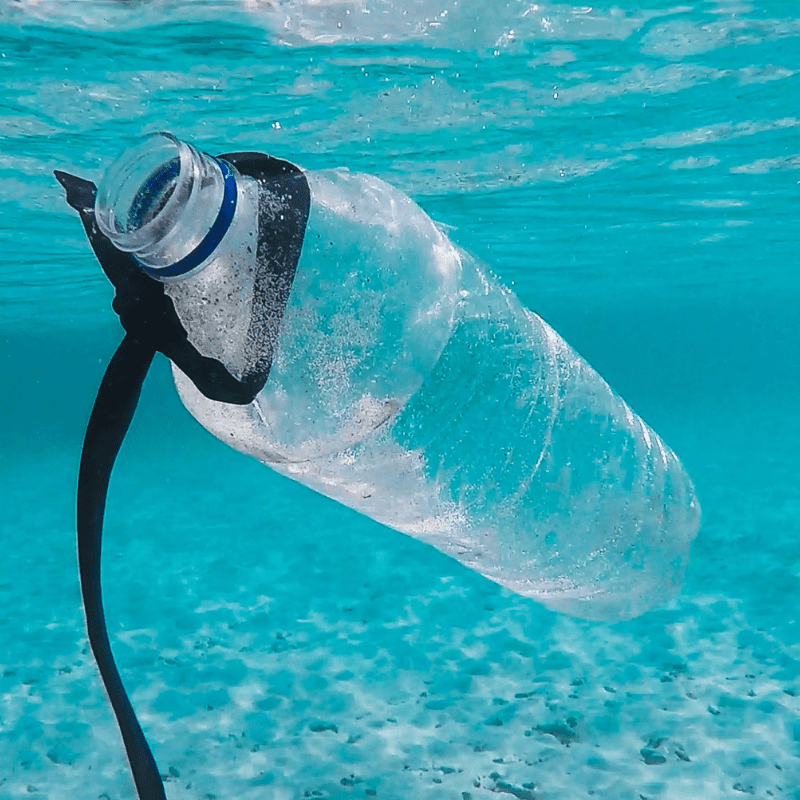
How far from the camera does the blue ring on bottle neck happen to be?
1558 millimetres

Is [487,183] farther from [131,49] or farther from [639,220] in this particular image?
[131,49]

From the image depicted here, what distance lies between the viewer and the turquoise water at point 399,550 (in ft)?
17.1

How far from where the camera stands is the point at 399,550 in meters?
10.6

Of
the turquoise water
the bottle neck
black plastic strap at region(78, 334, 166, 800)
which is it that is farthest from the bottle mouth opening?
the turquoise water

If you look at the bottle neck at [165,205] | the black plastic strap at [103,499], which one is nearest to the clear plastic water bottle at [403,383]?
the bottle neck at [165,205]

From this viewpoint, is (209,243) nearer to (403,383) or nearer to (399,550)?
(403,383)

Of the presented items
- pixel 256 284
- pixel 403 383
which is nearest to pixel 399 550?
pixel 403 383

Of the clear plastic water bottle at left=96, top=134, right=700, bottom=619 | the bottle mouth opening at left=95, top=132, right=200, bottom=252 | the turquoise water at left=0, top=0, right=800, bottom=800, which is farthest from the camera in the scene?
the turquoise water at left=0, top=0, right=800, bottom=800

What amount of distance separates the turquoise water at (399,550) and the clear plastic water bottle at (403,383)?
1.80 metres

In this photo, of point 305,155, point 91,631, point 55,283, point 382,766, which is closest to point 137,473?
point 55,283

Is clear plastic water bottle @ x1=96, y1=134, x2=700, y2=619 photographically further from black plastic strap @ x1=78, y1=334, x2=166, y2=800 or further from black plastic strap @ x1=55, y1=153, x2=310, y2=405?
black plastic strap @ x1=78, y1=334, x2=166, y2=800

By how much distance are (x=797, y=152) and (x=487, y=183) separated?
5598mm

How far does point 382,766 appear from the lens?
5.07 meters

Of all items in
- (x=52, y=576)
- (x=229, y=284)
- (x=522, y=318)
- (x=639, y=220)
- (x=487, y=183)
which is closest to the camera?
(x=229, y=284)
